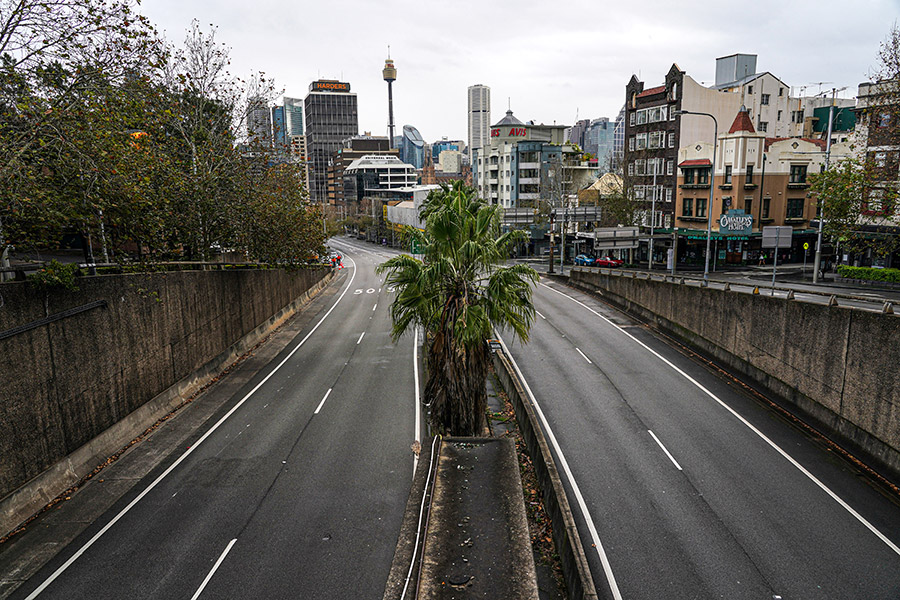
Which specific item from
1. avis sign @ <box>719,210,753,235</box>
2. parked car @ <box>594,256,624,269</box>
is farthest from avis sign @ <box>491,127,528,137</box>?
avis sign @ <box>719,210,753,235</box>

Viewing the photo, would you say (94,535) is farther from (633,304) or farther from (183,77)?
(633,304)

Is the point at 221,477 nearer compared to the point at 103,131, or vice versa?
the point at 103,131

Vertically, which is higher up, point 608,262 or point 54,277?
point 54,277

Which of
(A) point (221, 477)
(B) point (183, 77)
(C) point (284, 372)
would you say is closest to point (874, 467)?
(A) point (221, 477)

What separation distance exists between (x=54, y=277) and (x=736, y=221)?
189ft

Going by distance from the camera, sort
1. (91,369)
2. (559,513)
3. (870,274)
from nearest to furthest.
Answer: (559,513), (91,369), (870,274)

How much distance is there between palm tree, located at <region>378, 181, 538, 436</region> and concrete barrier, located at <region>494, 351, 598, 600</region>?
79.8 inches

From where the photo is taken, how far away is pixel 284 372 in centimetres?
2714

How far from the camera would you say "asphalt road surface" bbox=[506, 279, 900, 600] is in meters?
11.8

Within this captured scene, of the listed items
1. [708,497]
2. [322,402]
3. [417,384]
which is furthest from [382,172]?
[708,497]

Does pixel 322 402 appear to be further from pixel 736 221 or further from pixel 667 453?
pixel 736 221

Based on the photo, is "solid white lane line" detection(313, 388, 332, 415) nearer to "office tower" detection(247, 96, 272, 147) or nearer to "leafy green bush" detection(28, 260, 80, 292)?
"leafy green bush" detection(28, 260, 80, 292)

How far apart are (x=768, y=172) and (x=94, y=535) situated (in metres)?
64.8

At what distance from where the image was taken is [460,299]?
15.4 meters
